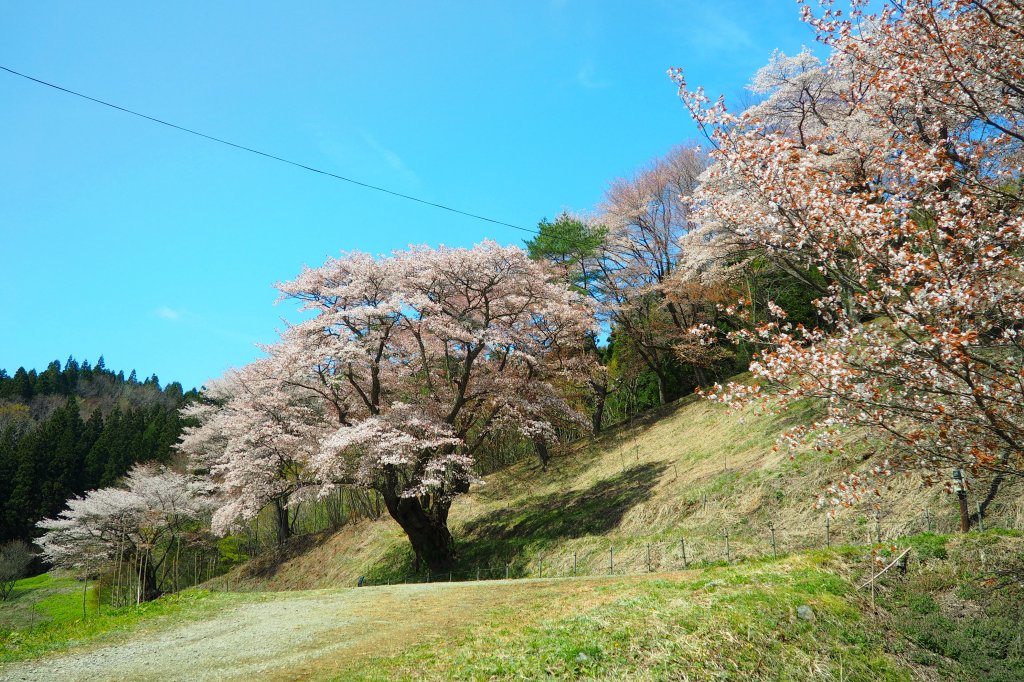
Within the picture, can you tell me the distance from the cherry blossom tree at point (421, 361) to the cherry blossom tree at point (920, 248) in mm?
12822

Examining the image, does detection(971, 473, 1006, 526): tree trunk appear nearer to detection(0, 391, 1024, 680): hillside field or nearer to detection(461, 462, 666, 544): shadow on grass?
detection(0, 391, 1024, 680): hillside field

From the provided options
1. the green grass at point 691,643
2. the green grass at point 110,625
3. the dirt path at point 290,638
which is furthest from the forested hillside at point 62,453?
the green grass at point 691,643

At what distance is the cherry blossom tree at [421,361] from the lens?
61.4 ft

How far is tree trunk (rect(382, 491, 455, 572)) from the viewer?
64.0ft

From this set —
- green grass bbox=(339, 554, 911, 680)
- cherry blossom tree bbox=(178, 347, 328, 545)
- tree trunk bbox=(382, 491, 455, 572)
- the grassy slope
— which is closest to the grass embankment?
green grass bbox=(339, 554, 911, 680)

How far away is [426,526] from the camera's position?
1975 centimetres

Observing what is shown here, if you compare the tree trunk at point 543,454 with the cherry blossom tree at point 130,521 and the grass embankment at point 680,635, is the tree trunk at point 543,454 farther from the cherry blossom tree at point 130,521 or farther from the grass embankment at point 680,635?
the cherry blossom tree at point 130,521

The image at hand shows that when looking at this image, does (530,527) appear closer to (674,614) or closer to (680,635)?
(674,614)

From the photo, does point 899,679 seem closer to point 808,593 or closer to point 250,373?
point 808,593

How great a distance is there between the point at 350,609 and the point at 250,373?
1688 cm

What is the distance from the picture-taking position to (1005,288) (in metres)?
5.55

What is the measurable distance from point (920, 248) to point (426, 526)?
653 inches

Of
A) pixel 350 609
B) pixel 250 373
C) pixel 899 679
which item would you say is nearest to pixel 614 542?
pixel 350 609

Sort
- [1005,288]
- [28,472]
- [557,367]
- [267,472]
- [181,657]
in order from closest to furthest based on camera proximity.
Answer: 1. [1005,288]
2. [181,657]
3. [267,472]
4. [557,367]
5. [28,472]
